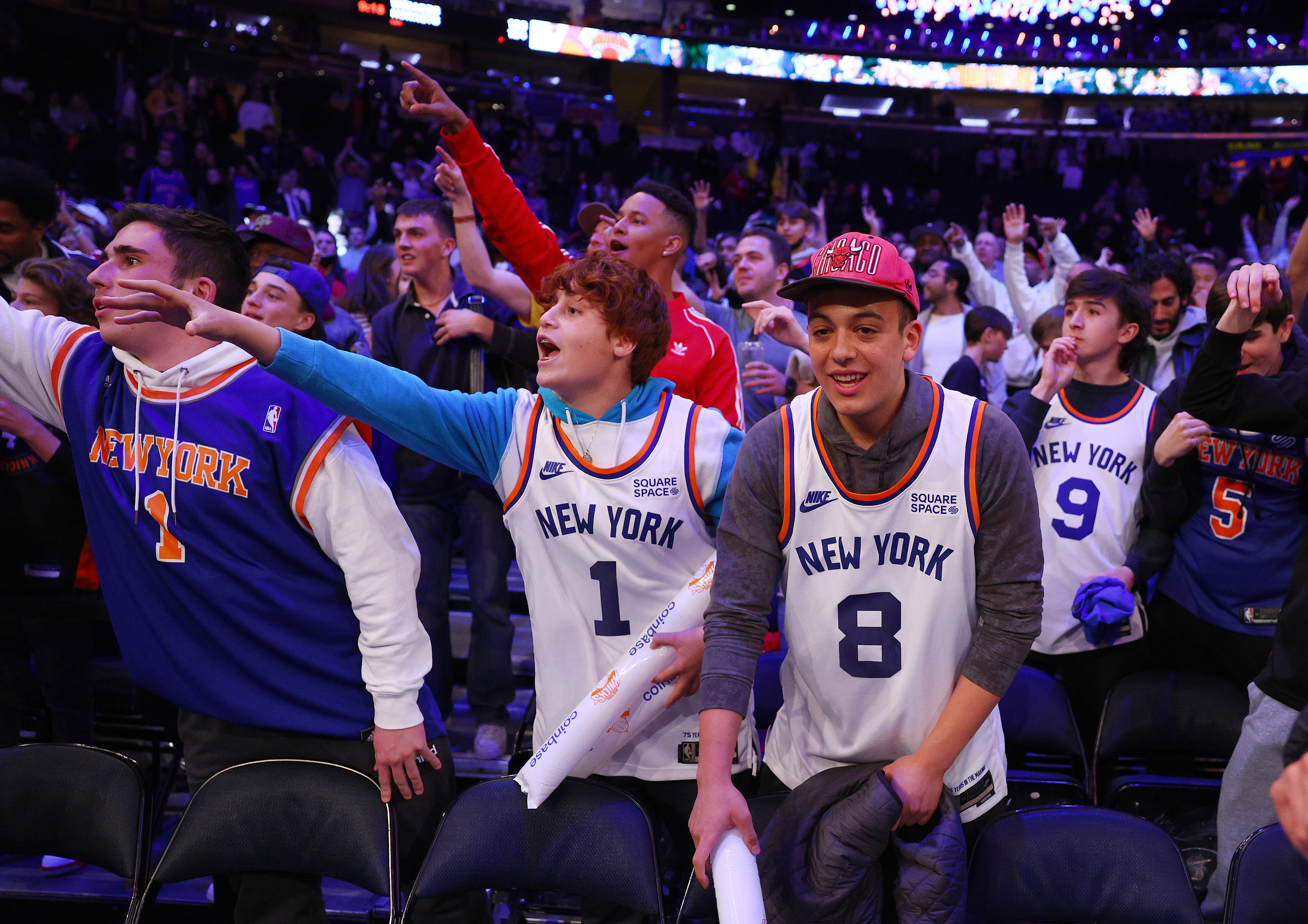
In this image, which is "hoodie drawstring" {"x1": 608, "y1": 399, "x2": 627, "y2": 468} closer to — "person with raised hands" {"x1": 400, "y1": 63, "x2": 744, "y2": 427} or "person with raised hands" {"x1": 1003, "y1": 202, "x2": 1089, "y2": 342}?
"person with raised hands" {"x1": 400, "y1": 63, "x2": 744, "y2": 427}

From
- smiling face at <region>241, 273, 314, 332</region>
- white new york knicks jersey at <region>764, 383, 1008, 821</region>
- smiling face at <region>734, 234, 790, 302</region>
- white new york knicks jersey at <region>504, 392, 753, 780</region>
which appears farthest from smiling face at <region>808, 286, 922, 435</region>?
smiling face at <region>734, 234, 790, 302</region>

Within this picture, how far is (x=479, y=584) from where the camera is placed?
158 inches

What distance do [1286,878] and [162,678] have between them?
2577 mm

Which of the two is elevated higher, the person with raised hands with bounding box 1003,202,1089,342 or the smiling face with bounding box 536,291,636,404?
the person with raised hands with bounding box 1003,202,1089,342

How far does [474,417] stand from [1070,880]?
68.3 inches

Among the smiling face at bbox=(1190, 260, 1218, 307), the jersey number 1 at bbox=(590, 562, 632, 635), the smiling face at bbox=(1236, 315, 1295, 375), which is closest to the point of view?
the jersey number 1 at bbox=(590, 562, 632, 635)

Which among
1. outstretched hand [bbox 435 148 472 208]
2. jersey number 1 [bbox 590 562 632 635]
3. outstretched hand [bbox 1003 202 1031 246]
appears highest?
outstretched hand [bbox 1003 202 1031 246]

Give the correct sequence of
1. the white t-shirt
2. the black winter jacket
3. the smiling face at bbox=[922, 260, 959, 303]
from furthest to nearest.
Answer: the smiling face at bbox=[922, 260, 959, 303] < the white t-shirt < the black winter jacket

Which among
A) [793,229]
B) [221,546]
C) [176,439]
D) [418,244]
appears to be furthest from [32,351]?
[793,229]

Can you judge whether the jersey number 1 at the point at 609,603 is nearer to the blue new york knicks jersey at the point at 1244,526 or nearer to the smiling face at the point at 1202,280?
the blue new york knicks jersey at the point at 1244,526

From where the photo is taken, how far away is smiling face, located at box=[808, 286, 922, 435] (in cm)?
195

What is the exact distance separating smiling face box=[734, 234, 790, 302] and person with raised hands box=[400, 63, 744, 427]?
77 cm

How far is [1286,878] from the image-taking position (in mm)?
2016

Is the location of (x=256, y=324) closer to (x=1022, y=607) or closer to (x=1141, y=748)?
(x=1022, y=607)
